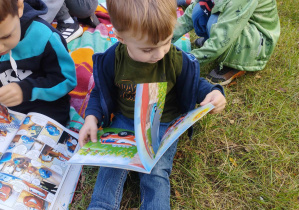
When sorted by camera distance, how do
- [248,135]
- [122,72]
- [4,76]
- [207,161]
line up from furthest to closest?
[248,135] < [207,161] < [4,76] < [122,72]

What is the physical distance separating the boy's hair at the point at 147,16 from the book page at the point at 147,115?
19cm

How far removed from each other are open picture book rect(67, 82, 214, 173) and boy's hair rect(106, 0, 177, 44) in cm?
19

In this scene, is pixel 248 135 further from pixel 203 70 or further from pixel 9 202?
pixel 9 202

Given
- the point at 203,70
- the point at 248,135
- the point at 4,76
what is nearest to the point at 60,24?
the point at 4,76

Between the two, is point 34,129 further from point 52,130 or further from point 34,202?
point 34,202

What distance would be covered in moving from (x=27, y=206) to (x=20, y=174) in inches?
6.1

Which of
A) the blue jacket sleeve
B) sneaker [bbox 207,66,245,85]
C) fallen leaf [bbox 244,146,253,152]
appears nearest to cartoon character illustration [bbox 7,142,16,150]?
the blue jacket sleeve

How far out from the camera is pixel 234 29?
1.69 metres

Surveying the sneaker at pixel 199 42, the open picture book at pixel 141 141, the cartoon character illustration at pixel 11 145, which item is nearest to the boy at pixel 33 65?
the cartoon character illustration at pixel 11 145

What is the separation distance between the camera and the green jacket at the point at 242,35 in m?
1.67

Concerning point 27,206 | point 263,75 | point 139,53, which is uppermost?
point 139,53

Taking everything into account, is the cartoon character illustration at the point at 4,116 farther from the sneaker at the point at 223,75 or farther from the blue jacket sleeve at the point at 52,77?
the sneaker at the point at 223,75

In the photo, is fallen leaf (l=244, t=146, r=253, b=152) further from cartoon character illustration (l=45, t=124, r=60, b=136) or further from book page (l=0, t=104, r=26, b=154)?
book page (l=0, t=104, r=26, b=154)

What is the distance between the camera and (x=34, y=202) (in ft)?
3.66
